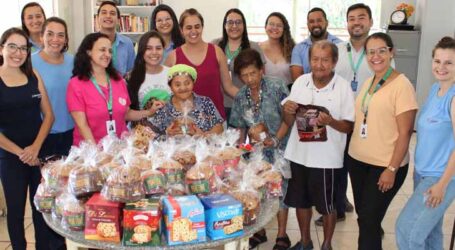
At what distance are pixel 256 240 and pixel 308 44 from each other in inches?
62.8

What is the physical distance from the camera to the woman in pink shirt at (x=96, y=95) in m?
2.58

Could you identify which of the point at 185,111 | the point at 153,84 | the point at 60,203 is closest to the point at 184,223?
the point at 60,203

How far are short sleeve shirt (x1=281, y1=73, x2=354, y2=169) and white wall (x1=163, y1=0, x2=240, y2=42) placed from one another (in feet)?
16.0

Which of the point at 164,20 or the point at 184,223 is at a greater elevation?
the point at 164,20

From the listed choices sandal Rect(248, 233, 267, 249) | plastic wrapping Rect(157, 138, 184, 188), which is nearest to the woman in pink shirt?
plastic wrapping Rect(157, 138, 184, 188)

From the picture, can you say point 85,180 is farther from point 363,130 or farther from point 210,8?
point 210,8

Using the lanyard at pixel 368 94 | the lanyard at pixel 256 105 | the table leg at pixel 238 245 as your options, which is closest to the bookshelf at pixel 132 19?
the lanyard at pixel 256 105

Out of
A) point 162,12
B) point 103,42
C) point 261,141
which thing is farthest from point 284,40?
point 103,42

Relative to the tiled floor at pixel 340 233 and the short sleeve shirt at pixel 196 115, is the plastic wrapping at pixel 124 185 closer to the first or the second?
the short sleeve shirt at pixel 196 115

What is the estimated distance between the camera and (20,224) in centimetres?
268

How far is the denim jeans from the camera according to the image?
2.18 meters

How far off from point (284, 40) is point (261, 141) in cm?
129

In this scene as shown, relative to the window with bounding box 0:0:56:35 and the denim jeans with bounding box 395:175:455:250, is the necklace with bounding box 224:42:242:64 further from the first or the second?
the window with bounding box 0:0:56:35

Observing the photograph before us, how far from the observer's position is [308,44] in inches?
140
